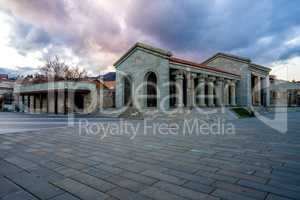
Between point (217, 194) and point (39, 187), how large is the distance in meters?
2.75

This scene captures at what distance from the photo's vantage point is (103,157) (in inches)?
191

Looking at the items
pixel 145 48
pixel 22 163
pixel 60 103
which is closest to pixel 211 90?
pixel 145 48

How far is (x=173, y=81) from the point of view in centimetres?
1944

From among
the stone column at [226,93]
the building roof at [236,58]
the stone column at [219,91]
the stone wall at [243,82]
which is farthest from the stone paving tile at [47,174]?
the building roof at [236,58]

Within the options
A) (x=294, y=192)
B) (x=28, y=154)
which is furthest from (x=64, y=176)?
(x=294, y=192)

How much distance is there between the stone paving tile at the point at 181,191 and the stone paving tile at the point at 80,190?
0.89 meters

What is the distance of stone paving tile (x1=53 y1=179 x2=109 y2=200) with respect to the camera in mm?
2754

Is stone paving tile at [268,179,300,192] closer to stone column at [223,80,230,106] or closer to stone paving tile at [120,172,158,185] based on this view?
stone paving tile at [120,172,158,185]

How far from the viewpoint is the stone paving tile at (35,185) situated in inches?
112

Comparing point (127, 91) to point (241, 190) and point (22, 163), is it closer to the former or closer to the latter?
point (22, 163)

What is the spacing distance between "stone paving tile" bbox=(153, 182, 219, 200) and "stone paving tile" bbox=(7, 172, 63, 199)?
155 cm

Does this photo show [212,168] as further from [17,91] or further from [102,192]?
[17,91]

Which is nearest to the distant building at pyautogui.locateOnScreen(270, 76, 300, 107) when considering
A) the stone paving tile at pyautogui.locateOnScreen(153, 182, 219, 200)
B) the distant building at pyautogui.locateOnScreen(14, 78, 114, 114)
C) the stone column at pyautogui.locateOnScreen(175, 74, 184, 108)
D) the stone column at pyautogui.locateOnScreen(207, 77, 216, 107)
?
the stone column at pyautogui.locateOnScreen(207, 77, 216, 107)

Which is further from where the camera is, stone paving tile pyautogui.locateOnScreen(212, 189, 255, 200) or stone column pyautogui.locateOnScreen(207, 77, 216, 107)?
stone column pyautogui.locateOnScreen(207, 77, 216, 107)
